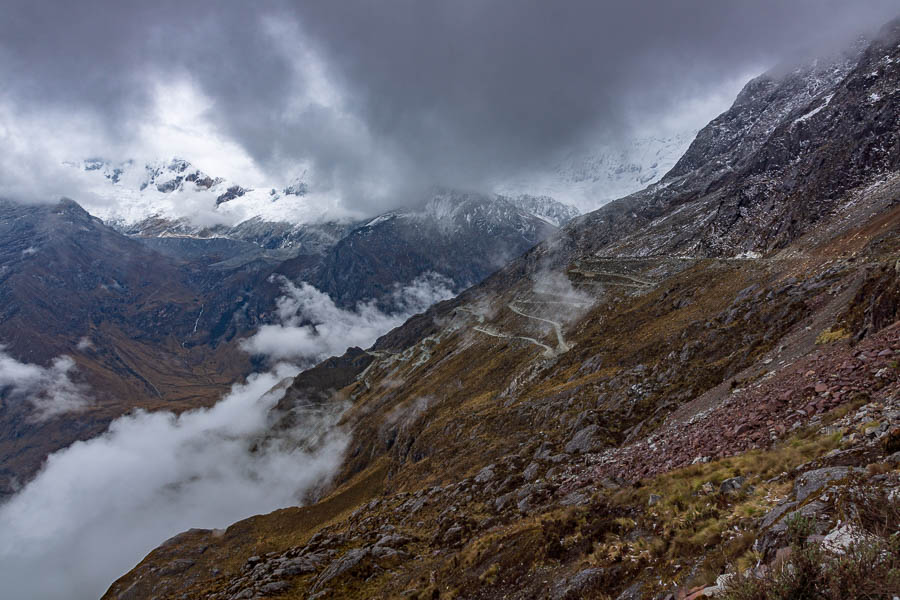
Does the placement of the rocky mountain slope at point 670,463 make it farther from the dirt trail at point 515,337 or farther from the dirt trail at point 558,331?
the dirt trail at point 515,337

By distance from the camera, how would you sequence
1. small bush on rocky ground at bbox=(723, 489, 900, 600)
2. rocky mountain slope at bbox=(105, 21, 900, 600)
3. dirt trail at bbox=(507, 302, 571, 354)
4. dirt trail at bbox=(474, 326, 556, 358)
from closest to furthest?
small bush on rocky ground at bbox=(723, 489, 900, 600) → rocky mountain slope at bbox=(105, 21, 900, 600) → dirt trail at bbox=(507, 302, 571, 354) → dirt trail at bbox=(474, 326, 556, 358)

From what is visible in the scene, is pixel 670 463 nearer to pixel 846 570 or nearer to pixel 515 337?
pixel 846 570

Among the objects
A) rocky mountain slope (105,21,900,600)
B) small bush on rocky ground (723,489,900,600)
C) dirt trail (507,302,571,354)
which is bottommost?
rocky mountain slope (105,21,900,600)

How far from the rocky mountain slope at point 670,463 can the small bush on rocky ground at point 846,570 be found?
31 millimetres

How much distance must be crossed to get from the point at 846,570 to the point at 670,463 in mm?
15362

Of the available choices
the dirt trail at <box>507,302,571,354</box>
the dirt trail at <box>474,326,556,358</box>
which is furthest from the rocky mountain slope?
the dirt trail at <box>474,326,556,358</box>

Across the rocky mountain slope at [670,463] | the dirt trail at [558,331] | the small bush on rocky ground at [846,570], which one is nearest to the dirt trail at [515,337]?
the rocky mountain slope at [670,463]

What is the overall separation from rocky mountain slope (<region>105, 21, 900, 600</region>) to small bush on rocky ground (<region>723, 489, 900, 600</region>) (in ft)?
0.10

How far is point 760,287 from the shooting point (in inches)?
1860

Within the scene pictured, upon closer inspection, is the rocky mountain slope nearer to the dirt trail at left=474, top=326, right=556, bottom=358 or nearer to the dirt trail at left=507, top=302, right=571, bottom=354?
the dirt trail at left=507, top=302, right=571, bottom=354

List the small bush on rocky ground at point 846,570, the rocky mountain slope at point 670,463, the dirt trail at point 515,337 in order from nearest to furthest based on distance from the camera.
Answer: the small bush on rocky ground at point 846,570, the rocky mountain slope at point 670,463, the dirt trail at point 515,337

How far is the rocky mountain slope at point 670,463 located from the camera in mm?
9562

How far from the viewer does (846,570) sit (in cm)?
546

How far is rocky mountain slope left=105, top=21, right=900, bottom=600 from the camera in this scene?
956 cm
